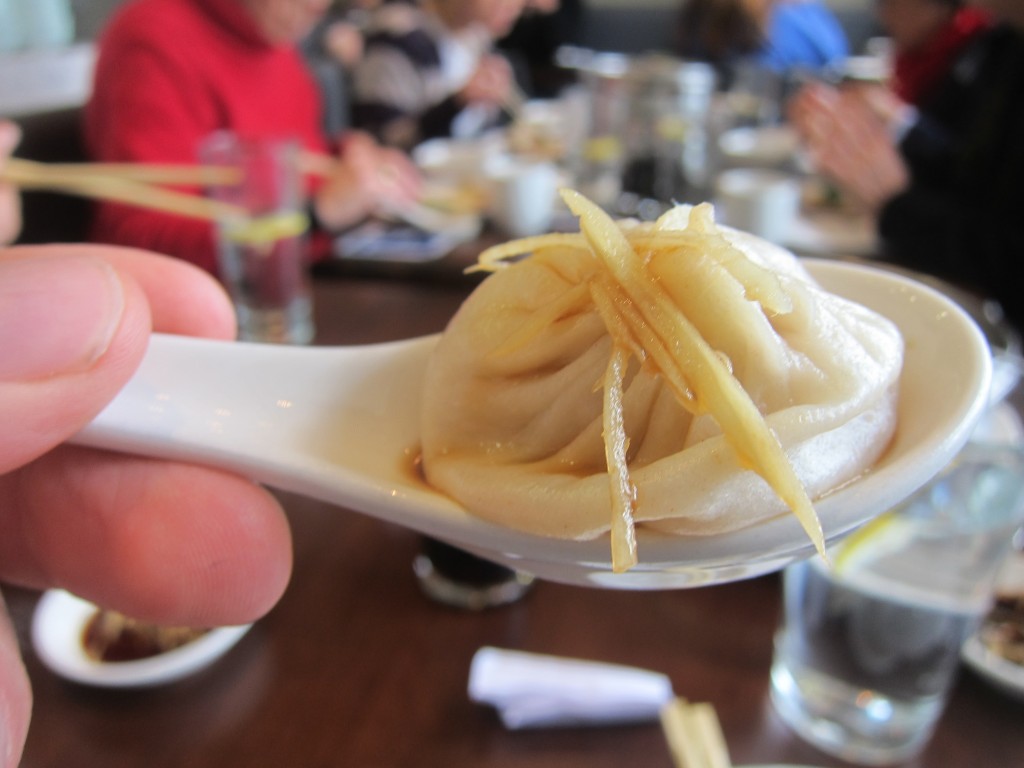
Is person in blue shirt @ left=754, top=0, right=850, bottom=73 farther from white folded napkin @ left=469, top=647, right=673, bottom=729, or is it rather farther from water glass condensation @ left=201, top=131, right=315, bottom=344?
white folded napkin @ left=469, top=647, right=673, bottom=729

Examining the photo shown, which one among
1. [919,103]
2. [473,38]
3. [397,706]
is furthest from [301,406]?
[473,38]

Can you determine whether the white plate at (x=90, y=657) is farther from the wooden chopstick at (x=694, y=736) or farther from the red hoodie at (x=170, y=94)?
the red hoodie at (x=170, y=94)

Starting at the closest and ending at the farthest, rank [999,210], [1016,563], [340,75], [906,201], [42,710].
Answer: [42,710] < [1016,563] < [906,201] < [999,210] < [340,75]

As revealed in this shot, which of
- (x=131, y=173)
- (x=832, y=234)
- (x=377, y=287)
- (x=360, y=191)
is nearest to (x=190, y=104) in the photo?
(x=360, y=191)

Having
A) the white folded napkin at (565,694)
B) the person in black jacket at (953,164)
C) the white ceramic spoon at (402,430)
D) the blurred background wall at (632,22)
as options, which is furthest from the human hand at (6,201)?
the blurred background wall at (632,22)

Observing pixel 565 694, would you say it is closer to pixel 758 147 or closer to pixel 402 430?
pixel 402 430

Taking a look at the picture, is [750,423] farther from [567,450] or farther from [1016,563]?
[1016,563]
